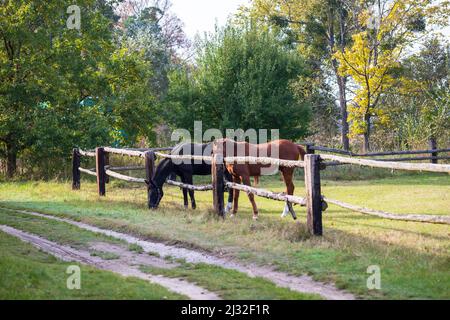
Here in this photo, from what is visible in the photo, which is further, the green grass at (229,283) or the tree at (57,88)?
the tree at (57,88)

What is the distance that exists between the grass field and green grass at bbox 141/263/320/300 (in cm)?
17

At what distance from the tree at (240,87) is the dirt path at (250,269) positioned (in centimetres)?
1457

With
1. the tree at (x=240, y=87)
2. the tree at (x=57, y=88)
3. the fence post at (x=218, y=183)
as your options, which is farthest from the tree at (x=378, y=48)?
the fence post at (x=218, y=183)

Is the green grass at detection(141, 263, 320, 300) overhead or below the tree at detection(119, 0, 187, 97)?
below

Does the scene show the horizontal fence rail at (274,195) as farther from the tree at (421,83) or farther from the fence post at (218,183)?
the tree at (421,83)

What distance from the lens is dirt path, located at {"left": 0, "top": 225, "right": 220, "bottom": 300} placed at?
6.09 meters

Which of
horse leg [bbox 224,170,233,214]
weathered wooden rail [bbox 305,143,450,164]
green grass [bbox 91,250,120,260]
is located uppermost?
weathered wooden rail [bbox 305,143,450,164]

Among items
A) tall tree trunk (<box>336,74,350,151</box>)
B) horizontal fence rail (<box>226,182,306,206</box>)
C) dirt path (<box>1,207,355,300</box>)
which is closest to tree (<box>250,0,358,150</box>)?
tall tree trunk (<box>336,74,350,151</box>)

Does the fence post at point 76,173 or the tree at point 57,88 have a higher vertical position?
the tree at point 57,88

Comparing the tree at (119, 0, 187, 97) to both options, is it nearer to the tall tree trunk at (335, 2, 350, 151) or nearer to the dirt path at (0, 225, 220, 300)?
the tall tree trunk at (335, 2, 350, 151)

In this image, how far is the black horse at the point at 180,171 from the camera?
13062mm

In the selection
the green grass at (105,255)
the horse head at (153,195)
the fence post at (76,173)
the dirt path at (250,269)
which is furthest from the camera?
the fence post at (76,173)

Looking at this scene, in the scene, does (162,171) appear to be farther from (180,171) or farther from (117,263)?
(117,263)
